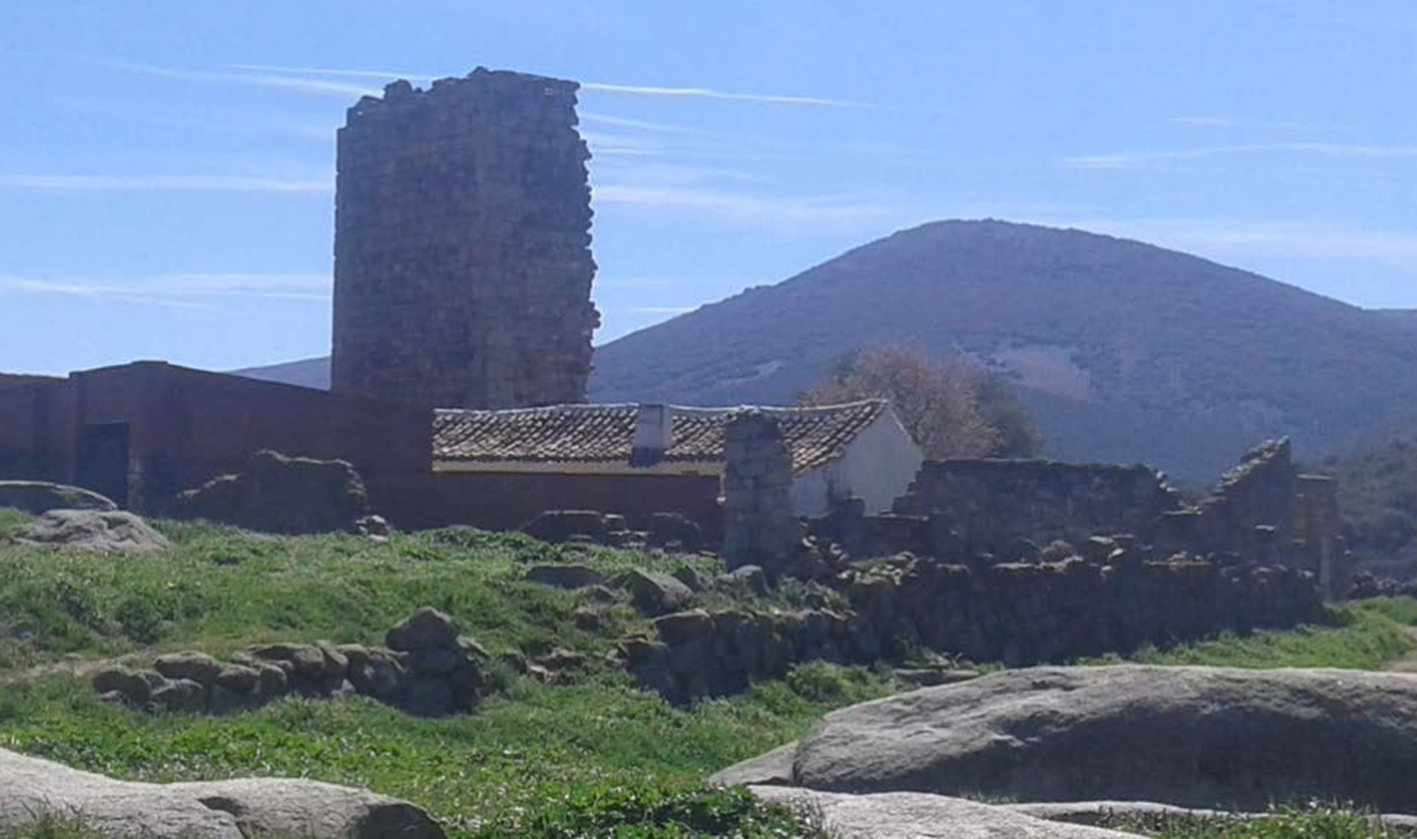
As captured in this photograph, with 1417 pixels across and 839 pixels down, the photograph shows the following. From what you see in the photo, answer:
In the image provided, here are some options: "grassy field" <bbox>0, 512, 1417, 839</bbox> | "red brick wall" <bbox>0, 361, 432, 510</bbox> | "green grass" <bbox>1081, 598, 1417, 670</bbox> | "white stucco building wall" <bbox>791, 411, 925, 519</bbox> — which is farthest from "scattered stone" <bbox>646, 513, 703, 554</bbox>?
"red brick wall" <bbox>0, 361, 432, 510</bbox>

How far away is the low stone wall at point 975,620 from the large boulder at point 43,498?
23.9ft

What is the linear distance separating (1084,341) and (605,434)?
252 ft

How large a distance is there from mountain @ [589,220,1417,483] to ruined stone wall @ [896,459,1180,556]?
49681 mm

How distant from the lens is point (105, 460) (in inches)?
1224

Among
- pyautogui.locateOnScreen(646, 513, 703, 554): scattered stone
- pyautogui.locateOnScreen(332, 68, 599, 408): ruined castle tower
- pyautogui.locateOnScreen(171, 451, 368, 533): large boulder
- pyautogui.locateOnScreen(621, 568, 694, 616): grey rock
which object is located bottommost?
pyautogui.locateOnScreen(621, 568, 694, 616): grey rock

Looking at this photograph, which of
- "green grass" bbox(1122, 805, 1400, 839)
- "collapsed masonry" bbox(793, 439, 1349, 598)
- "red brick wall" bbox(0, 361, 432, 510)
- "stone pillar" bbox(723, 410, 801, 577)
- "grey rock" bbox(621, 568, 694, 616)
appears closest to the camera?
"green grass" bbox(1122, 805, 1400, 839)

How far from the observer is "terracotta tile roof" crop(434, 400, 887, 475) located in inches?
1375

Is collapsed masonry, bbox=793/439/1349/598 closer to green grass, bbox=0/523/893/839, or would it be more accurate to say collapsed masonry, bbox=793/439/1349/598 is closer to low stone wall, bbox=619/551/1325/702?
low stone wall, bbox=619/551/1325/702

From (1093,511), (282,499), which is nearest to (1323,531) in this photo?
(1093,511)

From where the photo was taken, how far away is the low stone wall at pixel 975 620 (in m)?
19.6

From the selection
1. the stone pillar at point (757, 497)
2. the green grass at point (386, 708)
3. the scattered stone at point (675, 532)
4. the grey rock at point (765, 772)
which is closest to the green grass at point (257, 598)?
the green grass at point (386, 708)

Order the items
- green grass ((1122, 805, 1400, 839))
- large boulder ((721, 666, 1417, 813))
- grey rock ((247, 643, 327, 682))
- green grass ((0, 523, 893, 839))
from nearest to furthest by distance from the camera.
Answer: green grass ((1122, 805, 1400, 839)), large boulder ((721, 666, 1417, 813)), green grass ((0, 523, 893, 839)), grey rock ((247, 643, 327, 682))

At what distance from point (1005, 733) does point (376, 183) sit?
37835mm

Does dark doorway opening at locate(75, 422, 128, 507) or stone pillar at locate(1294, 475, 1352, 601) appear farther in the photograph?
stone pillar at locate(1294, 475, 1352, 601)
